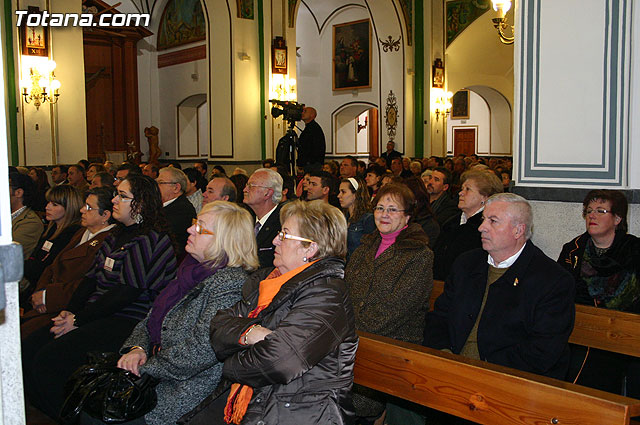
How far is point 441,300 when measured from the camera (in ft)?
10.2

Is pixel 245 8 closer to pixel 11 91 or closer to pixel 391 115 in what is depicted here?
pixel 11 91

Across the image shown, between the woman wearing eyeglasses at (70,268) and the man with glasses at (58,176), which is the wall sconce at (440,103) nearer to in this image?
the man with glasses at (58,176)

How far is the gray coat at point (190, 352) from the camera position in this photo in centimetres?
266

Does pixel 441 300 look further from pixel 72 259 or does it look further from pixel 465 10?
pixel 465 10

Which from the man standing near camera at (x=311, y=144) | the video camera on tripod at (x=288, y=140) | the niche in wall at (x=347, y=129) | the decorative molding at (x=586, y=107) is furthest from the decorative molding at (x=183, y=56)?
the decorative molding at (x=586, y=107)

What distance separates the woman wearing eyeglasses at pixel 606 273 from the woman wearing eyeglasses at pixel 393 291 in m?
0.92

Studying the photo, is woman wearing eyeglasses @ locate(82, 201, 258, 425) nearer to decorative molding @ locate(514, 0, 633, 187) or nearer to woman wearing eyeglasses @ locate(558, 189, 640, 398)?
woman wearing eyeglasses @ locate(558, 189, 640, 398)

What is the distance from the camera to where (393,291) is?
3.15m

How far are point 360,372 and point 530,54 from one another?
8.32 ft

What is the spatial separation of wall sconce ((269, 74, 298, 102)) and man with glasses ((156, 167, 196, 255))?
24.7ft

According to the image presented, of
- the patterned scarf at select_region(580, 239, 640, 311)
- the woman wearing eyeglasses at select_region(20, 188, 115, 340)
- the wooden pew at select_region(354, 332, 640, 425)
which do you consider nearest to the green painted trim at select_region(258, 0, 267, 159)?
the woman wearing eyeglasses at select_region(20, 188, 115, 340)

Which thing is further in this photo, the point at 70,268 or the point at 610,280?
the point at 70,268

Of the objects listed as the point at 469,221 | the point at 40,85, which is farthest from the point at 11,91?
the point at 469,221

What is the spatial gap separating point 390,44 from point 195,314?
1322 cm
